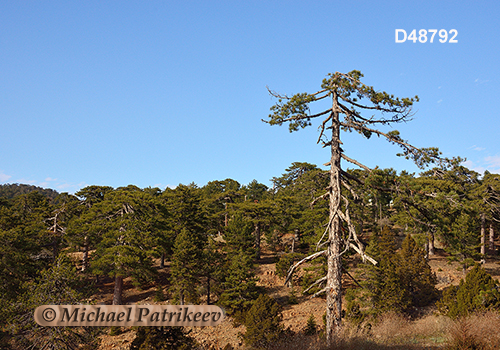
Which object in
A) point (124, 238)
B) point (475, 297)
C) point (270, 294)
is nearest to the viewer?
point (475, 297)

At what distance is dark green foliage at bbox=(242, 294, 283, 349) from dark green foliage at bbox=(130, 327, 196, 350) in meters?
9.89

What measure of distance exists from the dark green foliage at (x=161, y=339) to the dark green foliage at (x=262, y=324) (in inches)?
389

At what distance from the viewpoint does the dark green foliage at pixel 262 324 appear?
2127 cm

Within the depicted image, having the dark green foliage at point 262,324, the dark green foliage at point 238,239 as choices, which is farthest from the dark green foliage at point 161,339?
the dark green foliage at point 238,239

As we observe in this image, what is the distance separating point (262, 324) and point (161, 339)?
1155 cm

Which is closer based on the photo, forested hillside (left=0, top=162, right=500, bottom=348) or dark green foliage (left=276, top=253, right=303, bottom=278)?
forested hillside (left=0, top=162, right=500, bottom=348)

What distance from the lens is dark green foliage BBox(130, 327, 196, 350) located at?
11977 mm

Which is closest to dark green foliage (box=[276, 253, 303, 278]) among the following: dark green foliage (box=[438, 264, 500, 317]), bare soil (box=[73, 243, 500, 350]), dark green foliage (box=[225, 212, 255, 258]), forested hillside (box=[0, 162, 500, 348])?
forested hillside (box=[0, 162, 500, 348])

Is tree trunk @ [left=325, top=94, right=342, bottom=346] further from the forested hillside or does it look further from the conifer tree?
the conifer tree

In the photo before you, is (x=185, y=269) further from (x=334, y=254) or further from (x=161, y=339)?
(x=334, y=254)

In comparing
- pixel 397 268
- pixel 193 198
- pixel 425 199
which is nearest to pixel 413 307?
pixel 397 268

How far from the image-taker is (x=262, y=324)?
22000 millimetres

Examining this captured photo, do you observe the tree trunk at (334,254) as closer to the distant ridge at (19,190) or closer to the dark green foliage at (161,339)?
the dark green foliage at (161,339)

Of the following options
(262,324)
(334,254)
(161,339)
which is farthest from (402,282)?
(334,254)
